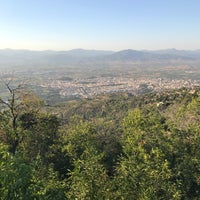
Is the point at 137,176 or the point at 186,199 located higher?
the point at 137,176

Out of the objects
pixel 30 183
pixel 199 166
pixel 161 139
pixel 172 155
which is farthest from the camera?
Result: pixel 161 139

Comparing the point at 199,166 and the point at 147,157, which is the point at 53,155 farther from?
the point at 199,166

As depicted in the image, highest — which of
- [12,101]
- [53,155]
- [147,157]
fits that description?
[12,101]

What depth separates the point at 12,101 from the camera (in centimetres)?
2844

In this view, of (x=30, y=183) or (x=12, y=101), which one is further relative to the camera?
(x=12, y=101)

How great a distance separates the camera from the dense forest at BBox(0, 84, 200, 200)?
17.1 metres

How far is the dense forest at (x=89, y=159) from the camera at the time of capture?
55.9 feet

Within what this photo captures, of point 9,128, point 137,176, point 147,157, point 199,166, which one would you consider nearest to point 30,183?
point 137,176

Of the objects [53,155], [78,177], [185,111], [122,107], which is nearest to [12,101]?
[53,155]

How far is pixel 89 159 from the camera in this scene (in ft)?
69.7

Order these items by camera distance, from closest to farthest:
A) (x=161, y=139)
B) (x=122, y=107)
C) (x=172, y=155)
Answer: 1. (x=172, y=155)
2. (x=161, y=139)
3. (x=122, y=107)

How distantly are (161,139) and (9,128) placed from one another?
18101 mm

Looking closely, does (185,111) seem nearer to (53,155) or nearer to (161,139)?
(161,139)

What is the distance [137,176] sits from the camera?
20.6 metres
